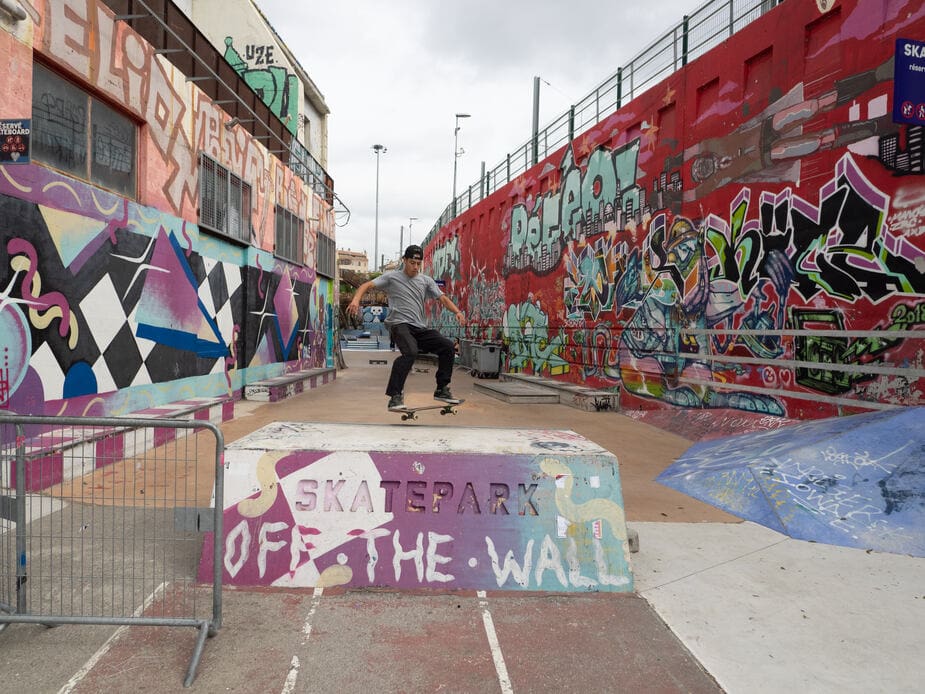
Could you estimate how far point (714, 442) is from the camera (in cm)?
845

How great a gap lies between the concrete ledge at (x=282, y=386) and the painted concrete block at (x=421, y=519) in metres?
9.26

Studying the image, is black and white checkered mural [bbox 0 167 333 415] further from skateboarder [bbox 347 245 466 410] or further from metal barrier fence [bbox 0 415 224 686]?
skateboarder [bbox 347 245 466 410]

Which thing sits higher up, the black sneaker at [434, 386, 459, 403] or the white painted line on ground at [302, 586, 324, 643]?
the black sneaker at [434, 386, 459, 403]

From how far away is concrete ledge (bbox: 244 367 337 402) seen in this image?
1278 centimetres

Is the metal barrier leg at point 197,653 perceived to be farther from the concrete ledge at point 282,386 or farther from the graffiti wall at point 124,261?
the concrete ledge at point 282,386

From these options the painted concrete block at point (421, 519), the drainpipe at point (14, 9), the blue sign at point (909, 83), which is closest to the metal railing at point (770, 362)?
the blue sign at point (909, 83)

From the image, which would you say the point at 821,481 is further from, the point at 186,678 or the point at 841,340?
the point at 186,678

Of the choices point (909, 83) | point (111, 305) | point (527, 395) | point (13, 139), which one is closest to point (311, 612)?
point (13, 139)

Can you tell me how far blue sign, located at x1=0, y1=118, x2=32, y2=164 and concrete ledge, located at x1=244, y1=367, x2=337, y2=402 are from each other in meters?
8.57

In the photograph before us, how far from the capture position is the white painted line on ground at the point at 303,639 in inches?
105

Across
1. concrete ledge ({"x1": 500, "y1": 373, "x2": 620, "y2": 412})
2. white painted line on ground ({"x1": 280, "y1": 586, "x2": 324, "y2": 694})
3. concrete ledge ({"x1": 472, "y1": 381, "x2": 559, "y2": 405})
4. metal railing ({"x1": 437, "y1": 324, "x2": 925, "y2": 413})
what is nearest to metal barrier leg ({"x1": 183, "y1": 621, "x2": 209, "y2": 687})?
white painted line on ground ({"x1": 280, "y1": 586, "x2": 324, "y2": 694})

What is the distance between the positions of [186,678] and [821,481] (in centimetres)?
537

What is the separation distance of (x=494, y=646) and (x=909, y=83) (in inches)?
248

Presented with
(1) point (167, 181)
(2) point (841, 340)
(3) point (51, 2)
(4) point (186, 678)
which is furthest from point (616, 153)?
(4) point (186, 678)
